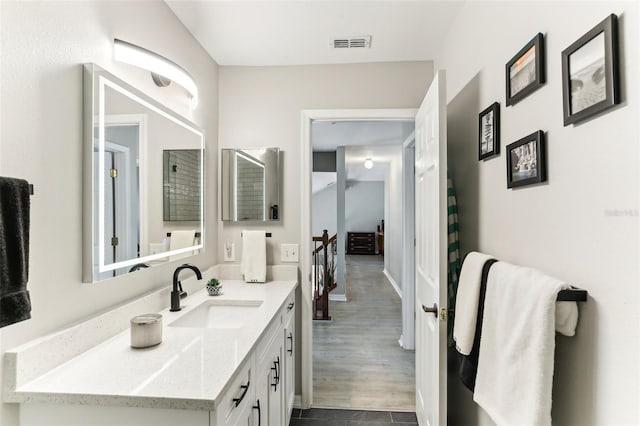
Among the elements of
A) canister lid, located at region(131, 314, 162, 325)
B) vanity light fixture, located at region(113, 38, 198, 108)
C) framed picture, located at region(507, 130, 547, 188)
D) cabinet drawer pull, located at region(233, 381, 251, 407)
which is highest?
vanity light fixture, located at region(113, 38, 198, 108)

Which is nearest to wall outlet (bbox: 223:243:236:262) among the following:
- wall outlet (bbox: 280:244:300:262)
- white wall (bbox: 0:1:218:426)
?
wall outlet (bbox: 280:244:300:262)

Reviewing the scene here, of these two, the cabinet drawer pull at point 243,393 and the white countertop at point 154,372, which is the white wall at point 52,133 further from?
the cabinet drawer pull at point 243,393

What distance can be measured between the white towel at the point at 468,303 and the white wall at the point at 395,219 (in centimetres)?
451

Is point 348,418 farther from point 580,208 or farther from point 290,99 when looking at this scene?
point 290,99

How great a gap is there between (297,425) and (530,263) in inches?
72.7

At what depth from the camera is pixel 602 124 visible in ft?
2.62

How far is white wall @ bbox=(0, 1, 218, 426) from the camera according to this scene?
3.13 ft

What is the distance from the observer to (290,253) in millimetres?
2434

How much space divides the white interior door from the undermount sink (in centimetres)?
94

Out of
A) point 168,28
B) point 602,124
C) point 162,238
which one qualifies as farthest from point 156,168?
point 602,124

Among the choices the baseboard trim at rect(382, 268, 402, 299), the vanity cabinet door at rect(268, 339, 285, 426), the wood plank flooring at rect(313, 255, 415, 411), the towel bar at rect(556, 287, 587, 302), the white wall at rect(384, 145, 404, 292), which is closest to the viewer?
the towel bar at rect(556, 287, 587, 302)

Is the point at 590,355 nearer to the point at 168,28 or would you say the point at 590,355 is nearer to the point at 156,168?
the point at 156,168

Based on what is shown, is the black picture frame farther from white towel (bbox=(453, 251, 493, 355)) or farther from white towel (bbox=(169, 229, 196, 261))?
white towel (bbox=(169, 229, 196, 261))

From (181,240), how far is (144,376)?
3.23ft
